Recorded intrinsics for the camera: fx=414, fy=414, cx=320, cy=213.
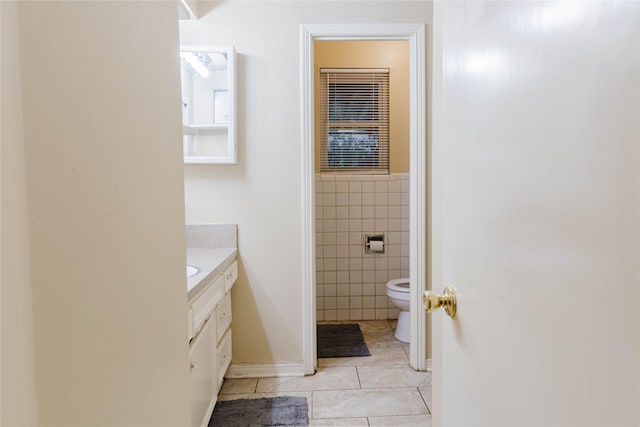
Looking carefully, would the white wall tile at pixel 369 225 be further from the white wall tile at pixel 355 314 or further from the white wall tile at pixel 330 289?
the white wall tile at pixel 355 314

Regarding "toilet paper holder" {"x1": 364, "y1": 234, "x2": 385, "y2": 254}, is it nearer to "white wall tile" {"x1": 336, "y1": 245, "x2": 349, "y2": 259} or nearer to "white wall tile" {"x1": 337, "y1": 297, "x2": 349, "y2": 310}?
"white wall tile" {"x1": 336, "y1": 245, "x2": 349, "y2": 259}

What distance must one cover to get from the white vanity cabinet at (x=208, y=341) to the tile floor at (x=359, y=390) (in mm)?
311

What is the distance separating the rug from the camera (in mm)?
2919

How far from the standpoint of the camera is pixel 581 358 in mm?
471

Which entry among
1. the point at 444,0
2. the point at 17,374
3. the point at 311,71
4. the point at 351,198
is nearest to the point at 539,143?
the point at 444,0

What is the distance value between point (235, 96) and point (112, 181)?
1876 millimetres

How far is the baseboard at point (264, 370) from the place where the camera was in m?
2.58

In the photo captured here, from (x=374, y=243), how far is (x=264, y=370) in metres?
1.46

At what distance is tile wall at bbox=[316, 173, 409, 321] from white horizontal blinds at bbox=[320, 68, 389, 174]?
131 mm

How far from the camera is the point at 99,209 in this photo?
25.2 inches

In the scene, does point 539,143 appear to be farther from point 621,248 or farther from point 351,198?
point 351,198

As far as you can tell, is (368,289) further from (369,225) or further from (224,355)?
(224,355)

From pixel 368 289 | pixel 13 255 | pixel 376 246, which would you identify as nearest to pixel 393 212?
pixel 376 246

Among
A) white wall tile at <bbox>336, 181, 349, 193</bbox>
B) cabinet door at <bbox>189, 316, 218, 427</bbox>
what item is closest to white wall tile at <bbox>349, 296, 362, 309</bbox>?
white wall tile at <bbox>336, 181, 349, 193</bbox>
